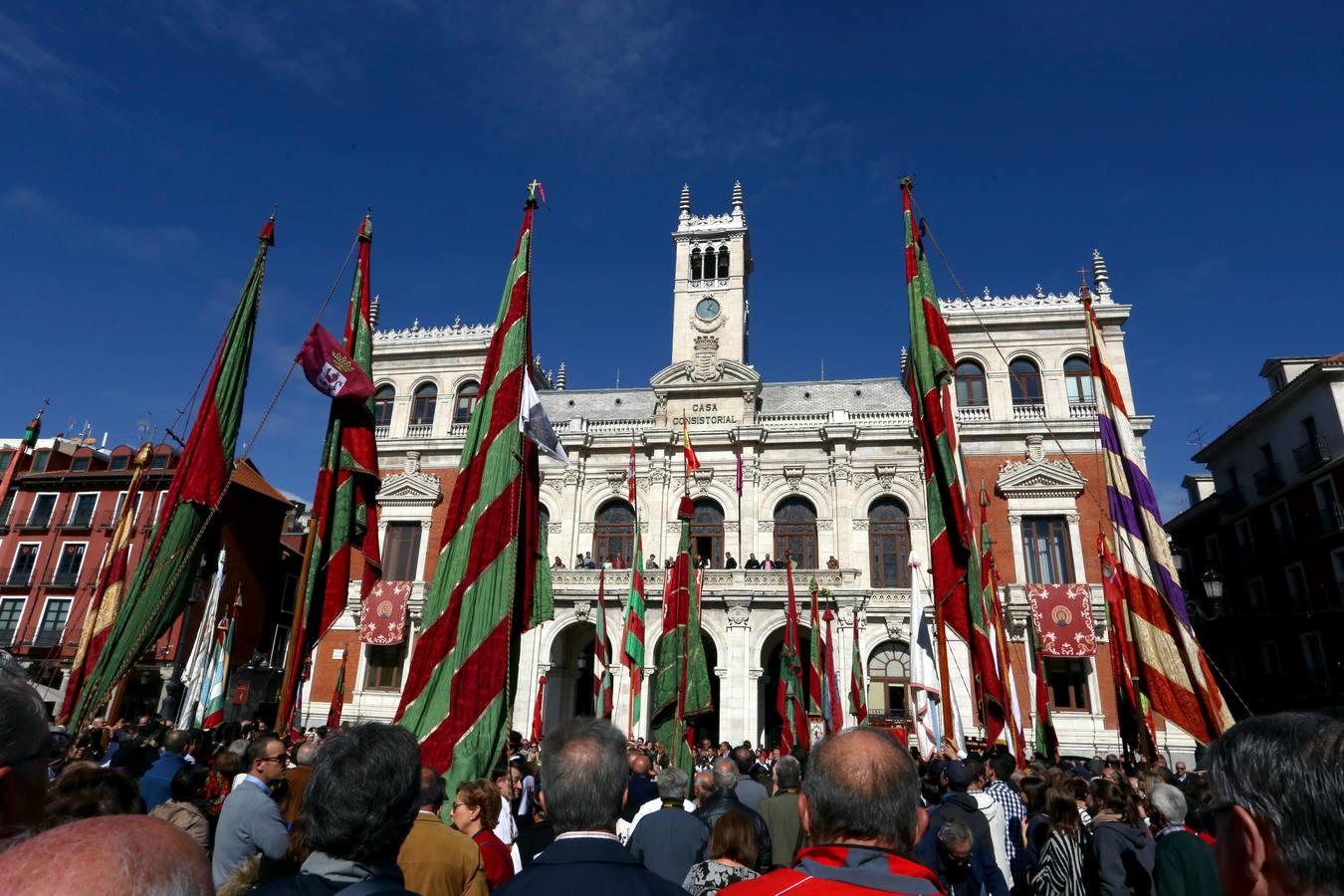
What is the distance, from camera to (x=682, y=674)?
1209 centimetres

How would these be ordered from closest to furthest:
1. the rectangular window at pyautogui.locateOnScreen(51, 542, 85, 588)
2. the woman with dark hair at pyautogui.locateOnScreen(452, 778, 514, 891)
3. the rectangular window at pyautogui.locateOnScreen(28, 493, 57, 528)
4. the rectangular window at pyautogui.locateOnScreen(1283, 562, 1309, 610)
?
the woman with dark hair at pyautogui.locateOnScreen(452, 778, 514, 891) < the rectangular window at pyautogui.locateOnScreen(1283, 562, 1309, 610) < the rectangular window at pyautogui.locateOnScreen(51, 542, 85, 588) < the rectangular window at pyautogui.locateOnScreen(28, 493, 57, 528)

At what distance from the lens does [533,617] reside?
9148 millimetres

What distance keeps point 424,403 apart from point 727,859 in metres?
31.4

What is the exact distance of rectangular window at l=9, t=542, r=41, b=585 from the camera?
102ft

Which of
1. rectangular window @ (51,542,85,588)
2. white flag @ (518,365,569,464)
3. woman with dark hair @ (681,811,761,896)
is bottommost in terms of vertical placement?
woman with dark hair @ (681,811,761,896)

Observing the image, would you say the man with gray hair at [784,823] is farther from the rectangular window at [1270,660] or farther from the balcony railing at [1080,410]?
the rectangular window at [1270,660]

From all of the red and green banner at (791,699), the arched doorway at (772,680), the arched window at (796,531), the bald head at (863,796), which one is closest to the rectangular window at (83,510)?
the arched doorway at (772,680)

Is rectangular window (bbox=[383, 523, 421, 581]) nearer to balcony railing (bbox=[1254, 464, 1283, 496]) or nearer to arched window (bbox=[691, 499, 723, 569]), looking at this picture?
arched window (bbox=[691, 499, 723, 569])

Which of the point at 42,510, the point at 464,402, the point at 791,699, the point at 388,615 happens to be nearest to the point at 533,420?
the point at 791,699

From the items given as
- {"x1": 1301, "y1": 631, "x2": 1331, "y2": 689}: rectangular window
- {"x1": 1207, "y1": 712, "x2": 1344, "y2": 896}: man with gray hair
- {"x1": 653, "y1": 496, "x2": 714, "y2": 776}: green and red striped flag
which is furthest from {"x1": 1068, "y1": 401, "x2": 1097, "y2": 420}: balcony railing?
{"x1": 1207, "y1": 712, "x2": 1344, "y2": 896}: man with gray hair

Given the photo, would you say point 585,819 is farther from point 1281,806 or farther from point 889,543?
point 889,543

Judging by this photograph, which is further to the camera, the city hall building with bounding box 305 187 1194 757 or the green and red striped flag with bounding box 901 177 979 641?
the city hall building with bounding box 305 187 1194 757

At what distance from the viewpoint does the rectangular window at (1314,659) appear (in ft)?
85.6

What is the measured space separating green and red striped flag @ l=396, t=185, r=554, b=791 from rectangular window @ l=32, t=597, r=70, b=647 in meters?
32.0
